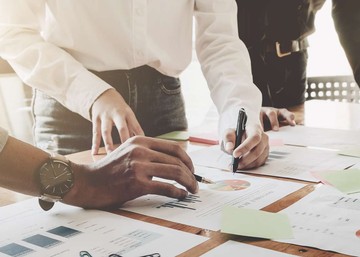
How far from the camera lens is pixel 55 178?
0.80 m

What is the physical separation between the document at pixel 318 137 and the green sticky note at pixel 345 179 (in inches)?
9.6

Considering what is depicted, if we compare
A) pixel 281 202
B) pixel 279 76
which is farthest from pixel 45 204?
pixel 279 76

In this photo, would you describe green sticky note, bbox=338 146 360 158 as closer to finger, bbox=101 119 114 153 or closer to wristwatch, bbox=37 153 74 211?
finger, bbox=101 119 114 153

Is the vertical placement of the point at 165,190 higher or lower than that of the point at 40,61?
lower

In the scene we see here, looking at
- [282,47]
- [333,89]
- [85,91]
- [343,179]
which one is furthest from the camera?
[333,89]

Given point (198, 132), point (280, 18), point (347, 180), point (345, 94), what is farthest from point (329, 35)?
point (347, 180)

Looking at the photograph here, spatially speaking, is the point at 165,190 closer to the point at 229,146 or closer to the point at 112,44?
the point at 229,146

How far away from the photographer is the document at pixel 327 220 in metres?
0.63

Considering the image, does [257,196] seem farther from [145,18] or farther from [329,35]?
[329,35]

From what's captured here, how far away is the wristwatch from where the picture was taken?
31.3 inches

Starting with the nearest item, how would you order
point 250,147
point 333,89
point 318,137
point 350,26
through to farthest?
point 250,147 < point 318,137 < point 350,26 < point 333,89

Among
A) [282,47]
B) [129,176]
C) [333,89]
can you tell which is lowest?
[333,89]

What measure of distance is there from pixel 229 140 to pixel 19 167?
1.59 feet

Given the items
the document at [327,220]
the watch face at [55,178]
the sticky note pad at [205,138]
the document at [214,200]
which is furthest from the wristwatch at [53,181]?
the sticky note pad at [205,138]
